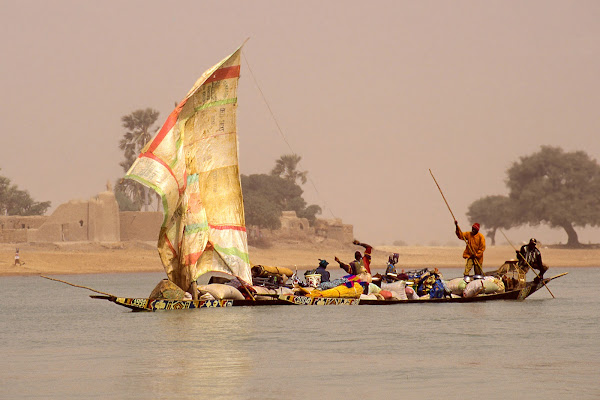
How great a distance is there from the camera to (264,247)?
93.8m

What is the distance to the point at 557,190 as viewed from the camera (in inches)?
4355

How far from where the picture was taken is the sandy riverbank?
70.7 metres

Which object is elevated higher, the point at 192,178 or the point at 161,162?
the point at 161,162

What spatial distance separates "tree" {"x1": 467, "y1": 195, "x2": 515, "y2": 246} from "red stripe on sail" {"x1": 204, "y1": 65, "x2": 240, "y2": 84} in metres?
82.0

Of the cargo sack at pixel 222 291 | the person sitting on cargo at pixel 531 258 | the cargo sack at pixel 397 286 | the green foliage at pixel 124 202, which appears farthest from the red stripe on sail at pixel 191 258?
the green foliage at pixel 124 202

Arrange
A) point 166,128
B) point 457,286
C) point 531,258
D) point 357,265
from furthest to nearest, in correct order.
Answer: point 531,258 < point 457,286 < point 357,265 < point 166,128

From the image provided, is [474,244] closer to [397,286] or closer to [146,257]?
[397,286]

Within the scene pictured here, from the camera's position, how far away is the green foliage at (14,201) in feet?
353

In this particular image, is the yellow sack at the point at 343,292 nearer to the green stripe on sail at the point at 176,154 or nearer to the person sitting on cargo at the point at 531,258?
the person sitting on cargo at the point at 531,258

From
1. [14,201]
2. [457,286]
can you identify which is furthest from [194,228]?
[14,201]

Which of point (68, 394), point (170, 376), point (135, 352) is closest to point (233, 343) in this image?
point (135, 352)

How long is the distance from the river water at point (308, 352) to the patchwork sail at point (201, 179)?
5.04ft

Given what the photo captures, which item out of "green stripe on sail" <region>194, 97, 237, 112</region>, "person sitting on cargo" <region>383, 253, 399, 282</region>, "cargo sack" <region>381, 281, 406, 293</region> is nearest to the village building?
"green stripe on sail" <region>194, 97, 237, 112</region>

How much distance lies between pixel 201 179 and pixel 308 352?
388 inches
